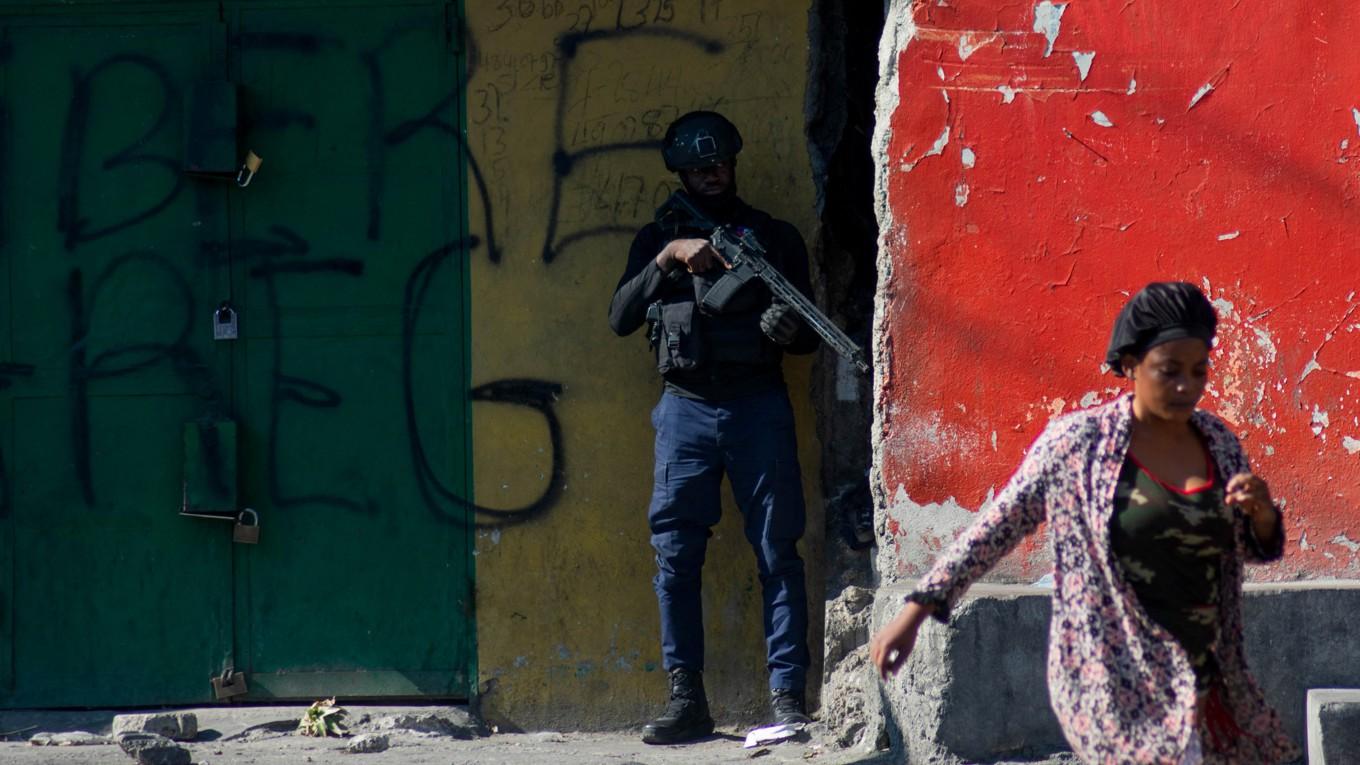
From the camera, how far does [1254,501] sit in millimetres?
3119

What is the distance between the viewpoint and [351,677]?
19.0 ft

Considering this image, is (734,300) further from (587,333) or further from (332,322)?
(332,322)

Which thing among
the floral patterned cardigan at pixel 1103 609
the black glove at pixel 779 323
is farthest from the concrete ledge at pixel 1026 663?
the floral patterned cardigan at pixel 1103 609

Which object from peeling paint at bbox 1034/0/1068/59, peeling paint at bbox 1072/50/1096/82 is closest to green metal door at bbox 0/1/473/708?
peeling paint at bbox 1034/0/1068/59

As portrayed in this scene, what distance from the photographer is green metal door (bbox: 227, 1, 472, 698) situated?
578 cm

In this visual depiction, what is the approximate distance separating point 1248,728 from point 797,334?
235 cm

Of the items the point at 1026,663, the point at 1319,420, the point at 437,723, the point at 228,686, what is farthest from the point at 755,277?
the point at 228,686

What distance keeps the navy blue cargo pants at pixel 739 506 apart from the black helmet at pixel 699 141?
0.77m

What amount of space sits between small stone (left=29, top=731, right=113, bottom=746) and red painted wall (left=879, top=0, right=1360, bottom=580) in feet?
8.96

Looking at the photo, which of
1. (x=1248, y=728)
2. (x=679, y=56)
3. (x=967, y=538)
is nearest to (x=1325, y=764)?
(x=1248, y=728)

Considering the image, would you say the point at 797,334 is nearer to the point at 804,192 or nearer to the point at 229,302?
the point at 804,192

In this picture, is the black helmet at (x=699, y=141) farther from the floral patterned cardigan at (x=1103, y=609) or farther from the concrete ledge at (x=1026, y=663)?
the floral patterned cardigan at (x=1103, y=609)

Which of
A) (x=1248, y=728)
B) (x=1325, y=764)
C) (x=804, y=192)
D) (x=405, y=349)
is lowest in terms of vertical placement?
(x=1325, y=764)

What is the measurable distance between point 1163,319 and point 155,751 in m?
3.32
